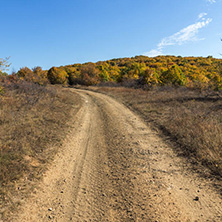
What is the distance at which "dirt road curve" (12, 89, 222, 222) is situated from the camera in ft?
11.1

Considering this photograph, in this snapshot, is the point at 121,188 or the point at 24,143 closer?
the point at 121,188

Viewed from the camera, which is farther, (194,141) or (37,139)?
(37,139)

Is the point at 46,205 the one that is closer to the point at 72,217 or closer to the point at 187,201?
the point at 72,217

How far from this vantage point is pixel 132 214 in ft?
11.1

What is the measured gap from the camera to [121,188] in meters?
4.25

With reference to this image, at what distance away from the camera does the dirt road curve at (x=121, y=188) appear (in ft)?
11.1

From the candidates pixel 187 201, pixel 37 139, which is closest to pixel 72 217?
pixel 187 201

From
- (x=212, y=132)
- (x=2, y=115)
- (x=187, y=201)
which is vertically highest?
(x=2, y=115)

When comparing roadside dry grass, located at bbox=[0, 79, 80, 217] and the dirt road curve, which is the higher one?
roadside dry grass, located at bbox=[0, 79, 80, 217]

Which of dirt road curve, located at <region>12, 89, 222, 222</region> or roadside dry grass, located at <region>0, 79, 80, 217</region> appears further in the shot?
roadside dry grass, located at <region>0, 79, 80, 217</region>

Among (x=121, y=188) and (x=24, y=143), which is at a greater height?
(x=24, y=143)

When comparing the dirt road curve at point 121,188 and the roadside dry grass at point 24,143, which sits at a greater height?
the roadside dry grass at point 24,143

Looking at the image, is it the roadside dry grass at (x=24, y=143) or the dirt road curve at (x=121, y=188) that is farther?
the roadside dry grass at (x=24, y=143)

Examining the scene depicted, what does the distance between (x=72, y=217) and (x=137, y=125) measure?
23.8 ft
